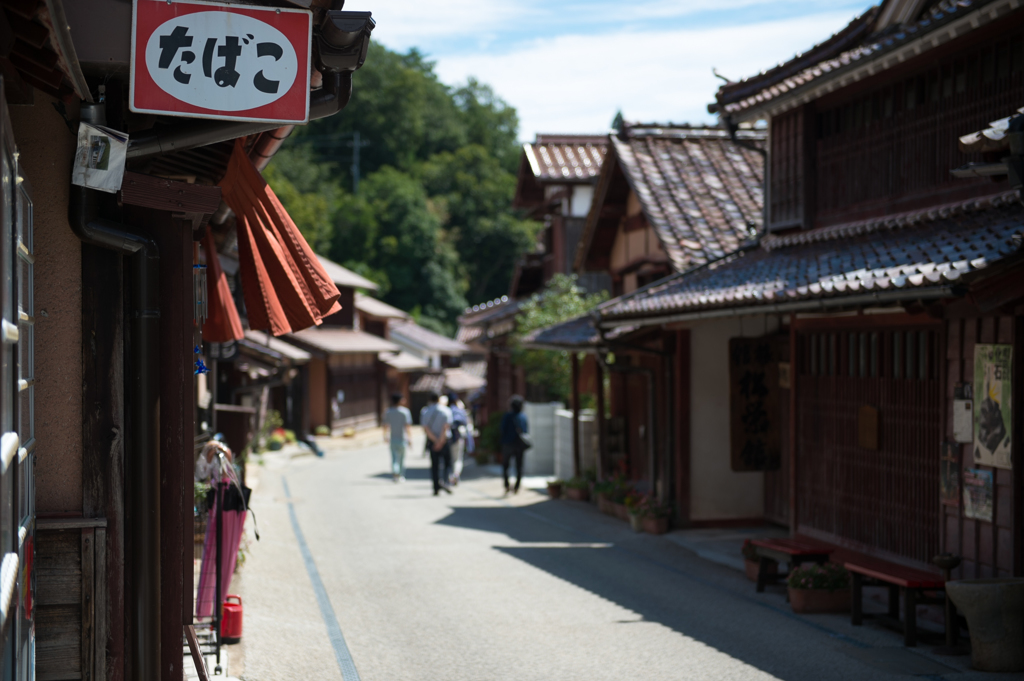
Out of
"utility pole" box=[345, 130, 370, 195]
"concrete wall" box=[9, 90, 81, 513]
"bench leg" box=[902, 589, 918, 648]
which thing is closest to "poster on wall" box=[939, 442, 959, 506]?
"bench leg" box=[902, 589, 918, 648]

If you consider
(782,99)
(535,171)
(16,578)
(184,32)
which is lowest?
(16,578)

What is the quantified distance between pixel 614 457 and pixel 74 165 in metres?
14.5

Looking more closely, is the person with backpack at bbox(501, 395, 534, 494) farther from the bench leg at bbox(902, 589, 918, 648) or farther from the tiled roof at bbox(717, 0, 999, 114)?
the bench leg at bbox(902, 589, 918, 648)

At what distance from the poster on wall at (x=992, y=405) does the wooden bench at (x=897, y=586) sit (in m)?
1.13

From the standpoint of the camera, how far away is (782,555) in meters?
9.72

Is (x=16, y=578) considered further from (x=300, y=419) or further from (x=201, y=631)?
(x=300, y=419)

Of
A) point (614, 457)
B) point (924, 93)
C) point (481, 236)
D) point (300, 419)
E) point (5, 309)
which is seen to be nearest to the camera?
point (5, 309)

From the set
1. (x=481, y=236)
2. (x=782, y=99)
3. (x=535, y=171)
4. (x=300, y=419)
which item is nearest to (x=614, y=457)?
(x=782, y=99)

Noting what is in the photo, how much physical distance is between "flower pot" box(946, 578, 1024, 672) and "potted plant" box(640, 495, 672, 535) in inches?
275

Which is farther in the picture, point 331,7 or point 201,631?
point 201,631

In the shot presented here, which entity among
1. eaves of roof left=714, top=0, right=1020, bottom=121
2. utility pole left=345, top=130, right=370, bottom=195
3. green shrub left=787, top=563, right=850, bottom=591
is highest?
utility pole left=345, top=130, right=370, bottom=195

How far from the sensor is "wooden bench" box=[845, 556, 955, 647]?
7914 millimetres

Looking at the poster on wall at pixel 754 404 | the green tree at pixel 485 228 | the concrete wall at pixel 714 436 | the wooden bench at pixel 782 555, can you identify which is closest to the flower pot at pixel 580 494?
the concrete wall at pixel 714 436

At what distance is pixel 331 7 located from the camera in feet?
17.9
